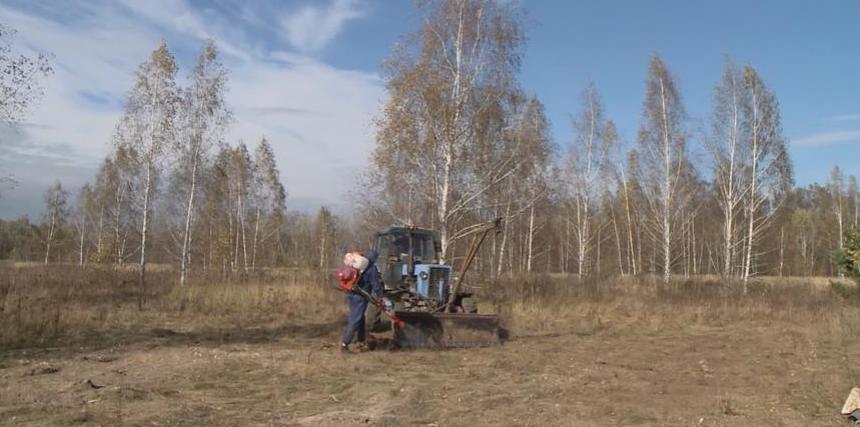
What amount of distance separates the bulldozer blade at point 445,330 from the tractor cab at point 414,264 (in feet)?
5.10

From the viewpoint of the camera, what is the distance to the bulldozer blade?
11703 millimetres

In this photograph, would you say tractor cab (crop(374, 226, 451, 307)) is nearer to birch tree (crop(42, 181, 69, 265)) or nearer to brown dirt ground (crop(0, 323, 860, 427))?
brown dirt ground (crop(0, 323, 860, 427))

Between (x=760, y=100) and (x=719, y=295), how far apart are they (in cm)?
902

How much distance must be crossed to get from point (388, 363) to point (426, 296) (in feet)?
11.3

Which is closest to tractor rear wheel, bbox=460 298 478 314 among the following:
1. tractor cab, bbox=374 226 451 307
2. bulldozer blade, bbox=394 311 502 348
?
Result: tractor cab, bbox=374 226 451 307

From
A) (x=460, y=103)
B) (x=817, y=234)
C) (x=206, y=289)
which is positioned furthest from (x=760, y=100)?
(x=817, y=234)

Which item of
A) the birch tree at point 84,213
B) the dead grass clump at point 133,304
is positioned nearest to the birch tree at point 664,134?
the dead grass clump at point 133,304

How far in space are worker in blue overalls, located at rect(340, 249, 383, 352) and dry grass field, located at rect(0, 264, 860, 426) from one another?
0.40 metres

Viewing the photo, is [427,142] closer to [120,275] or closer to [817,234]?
[120,275]

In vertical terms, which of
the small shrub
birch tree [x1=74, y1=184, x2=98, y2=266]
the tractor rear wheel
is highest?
birch tree [x1=74, y1=184, x2=98, y2=266]

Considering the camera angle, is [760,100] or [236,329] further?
[760,100]

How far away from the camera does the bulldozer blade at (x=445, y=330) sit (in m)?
11.7

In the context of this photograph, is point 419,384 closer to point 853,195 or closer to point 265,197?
point 265,197

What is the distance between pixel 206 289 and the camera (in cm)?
1848
